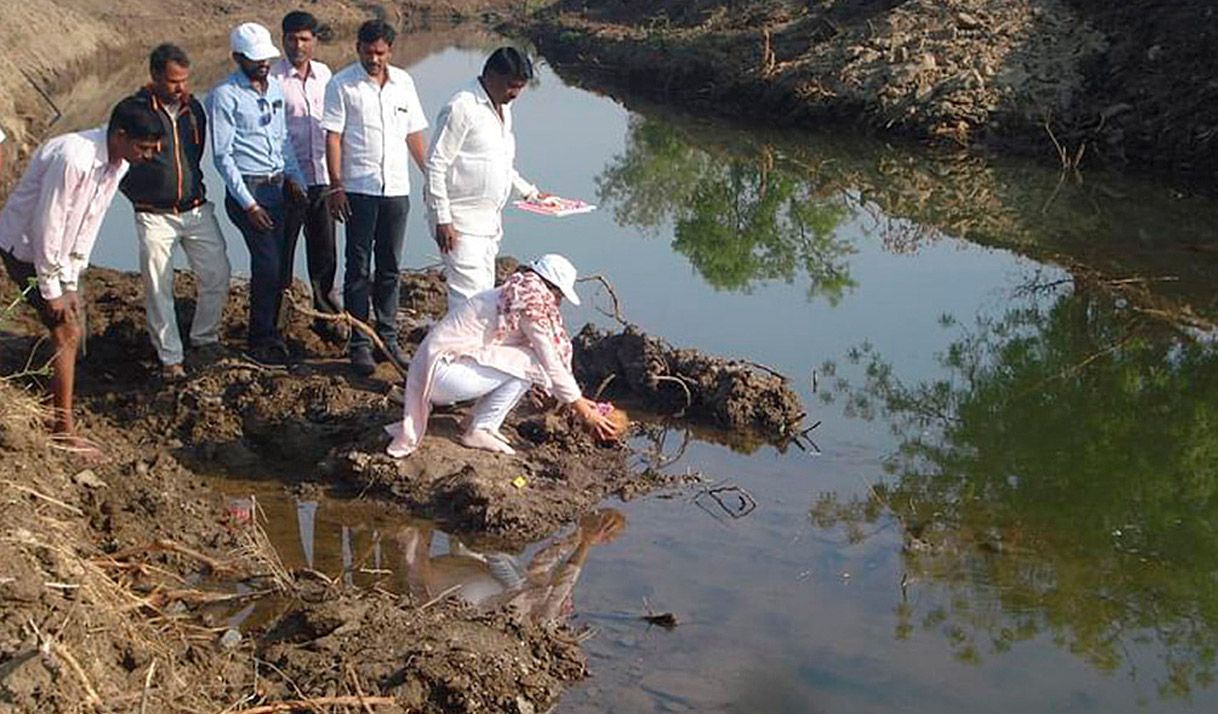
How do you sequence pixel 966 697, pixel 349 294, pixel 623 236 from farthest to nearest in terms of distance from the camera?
pixel 623 236, pixel 349 294, pixel 966 697

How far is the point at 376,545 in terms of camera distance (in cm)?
650

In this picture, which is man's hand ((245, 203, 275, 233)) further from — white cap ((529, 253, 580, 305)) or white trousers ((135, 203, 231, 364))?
white cap ((529, 253, 580, 305))

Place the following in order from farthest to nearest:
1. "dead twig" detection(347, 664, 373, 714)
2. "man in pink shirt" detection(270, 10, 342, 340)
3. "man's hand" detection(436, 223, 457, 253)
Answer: "man in pink shirt" detection(270, 10, 342, 340) → "man's hand" detection(436, 223, 457, 253) → "dead twig" detection(347, 664, 373, 714)

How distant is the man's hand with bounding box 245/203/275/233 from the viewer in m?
7.68

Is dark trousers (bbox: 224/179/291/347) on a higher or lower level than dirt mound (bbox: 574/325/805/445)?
higher

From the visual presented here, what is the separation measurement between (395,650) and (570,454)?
245 centimetres

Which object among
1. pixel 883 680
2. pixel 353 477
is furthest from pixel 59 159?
pixel 883 680

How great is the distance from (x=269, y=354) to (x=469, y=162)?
175cm

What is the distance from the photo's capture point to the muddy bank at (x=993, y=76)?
17156 millimetres

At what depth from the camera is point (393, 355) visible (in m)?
8.06

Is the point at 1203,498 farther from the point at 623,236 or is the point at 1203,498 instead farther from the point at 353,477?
the point at 623,236

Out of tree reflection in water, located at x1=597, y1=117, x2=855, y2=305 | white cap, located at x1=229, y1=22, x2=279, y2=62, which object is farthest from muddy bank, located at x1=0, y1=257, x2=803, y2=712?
tree reflection in water, located at x1=597, y1=117, x2=855, y2=305

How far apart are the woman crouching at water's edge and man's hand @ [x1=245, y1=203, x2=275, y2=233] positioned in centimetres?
143

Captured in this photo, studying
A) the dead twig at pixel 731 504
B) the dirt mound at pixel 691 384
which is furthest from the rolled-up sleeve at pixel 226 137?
the dead twig at pixel 731 504
